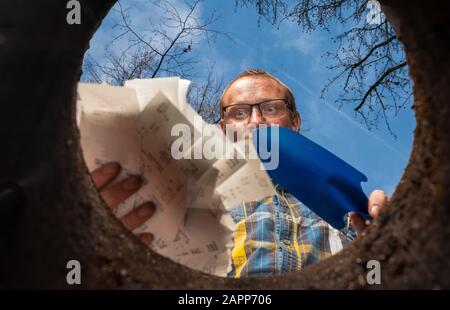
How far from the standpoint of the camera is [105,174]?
112 centimetres

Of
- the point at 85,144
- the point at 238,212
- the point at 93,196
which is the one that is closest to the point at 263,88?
the point at 238,212

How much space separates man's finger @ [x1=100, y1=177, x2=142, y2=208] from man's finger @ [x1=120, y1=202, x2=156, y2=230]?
0.16 ft

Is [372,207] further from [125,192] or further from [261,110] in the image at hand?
[261,110]

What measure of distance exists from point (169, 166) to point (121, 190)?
16 centimetres

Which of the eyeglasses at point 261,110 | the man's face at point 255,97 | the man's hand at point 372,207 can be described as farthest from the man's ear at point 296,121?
the man's hand at point 372,207

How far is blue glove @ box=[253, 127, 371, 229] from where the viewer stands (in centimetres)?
157

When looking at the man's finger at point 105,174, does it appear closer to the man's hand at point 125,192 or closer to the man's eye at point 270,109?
the man's hand at point 125,192

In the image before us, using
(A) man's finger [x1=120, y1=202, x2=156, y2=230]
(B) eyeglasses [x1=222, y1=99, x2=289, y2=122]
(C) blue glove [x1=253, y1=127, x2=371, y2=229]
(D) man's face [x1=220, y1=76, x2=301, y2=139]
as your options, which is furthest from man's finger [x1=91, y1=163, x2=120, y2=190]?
(B) eyeglasses [x1=222, y1=99, x2=289, y2=122]

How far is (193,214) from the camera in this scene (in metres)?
1.14

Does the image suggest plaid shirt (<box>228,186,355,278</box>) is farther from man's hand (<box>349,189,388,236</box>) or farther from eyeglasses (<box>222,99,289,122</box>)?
eyeglasses (<box>222,99,289,122</box>)

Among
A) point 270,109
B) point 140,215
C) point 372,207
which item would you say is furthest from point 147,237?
point 270,109

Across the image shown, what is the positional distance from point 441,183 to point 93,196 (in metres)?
0.61
